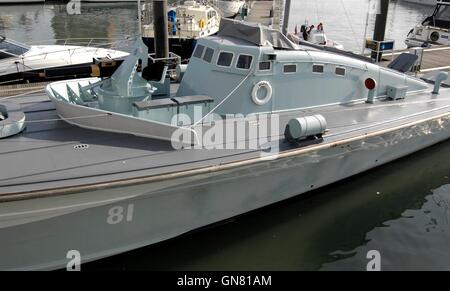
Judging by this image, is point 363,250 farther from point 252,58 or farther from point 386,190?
point 252,58

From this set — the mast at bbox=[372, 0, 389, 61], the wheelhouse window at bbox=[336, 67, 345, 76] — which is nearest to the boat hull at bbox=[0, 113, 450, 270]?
the wheelhouse window at bbox=[336, 67, 345, 76]

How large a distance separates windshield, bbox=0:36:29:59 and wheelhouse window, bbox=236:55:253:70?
36.9ft

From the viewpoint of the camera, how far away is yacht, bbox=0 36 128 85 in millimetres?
16125

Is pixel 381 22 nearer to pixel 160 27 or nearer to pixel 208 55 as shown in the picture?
pixel 160 27

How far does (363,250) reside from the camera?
8820mm

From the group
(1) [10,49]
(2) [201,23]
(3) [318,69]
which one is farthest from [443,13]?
(1) [10,49]

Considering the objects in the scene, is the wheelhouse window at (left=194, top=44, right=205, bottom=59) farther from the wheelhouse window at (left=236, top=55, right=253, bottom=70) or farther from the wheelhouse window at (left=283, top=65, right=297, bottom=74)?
the wheelhouse window at (left=283, top=65, right=297, bottom=74)

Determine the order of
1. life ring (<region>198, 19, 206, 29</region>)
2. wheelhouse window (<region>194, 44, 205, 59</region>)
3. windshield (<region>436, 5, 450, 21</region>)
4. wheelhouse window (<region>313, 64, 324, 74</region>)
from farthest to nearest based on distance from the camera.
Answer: windshield (<region>436, 5, 450, 21</region>), life ring (<region>198, 19, 206, 29</region>), wheelhouse window (<region>313, 64, 324, 74</region>), wheelhouse window (<region>194, 44, 205, 59</region>)

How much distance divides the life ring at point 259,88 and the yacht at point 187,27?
46.0 ft

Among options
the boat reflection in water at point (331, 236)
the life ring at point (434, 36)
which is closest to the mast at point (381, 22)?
the boat reflection in water at point (331, 236)

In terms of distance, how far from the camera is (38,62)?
16.7 metres

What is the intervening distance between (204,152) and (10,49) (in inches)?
490

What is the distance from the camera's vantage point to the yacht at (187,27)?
922 inches

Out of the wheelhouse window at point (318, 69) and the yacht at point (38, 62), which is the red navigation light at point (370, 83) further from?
the yacht at point (38, 62)
